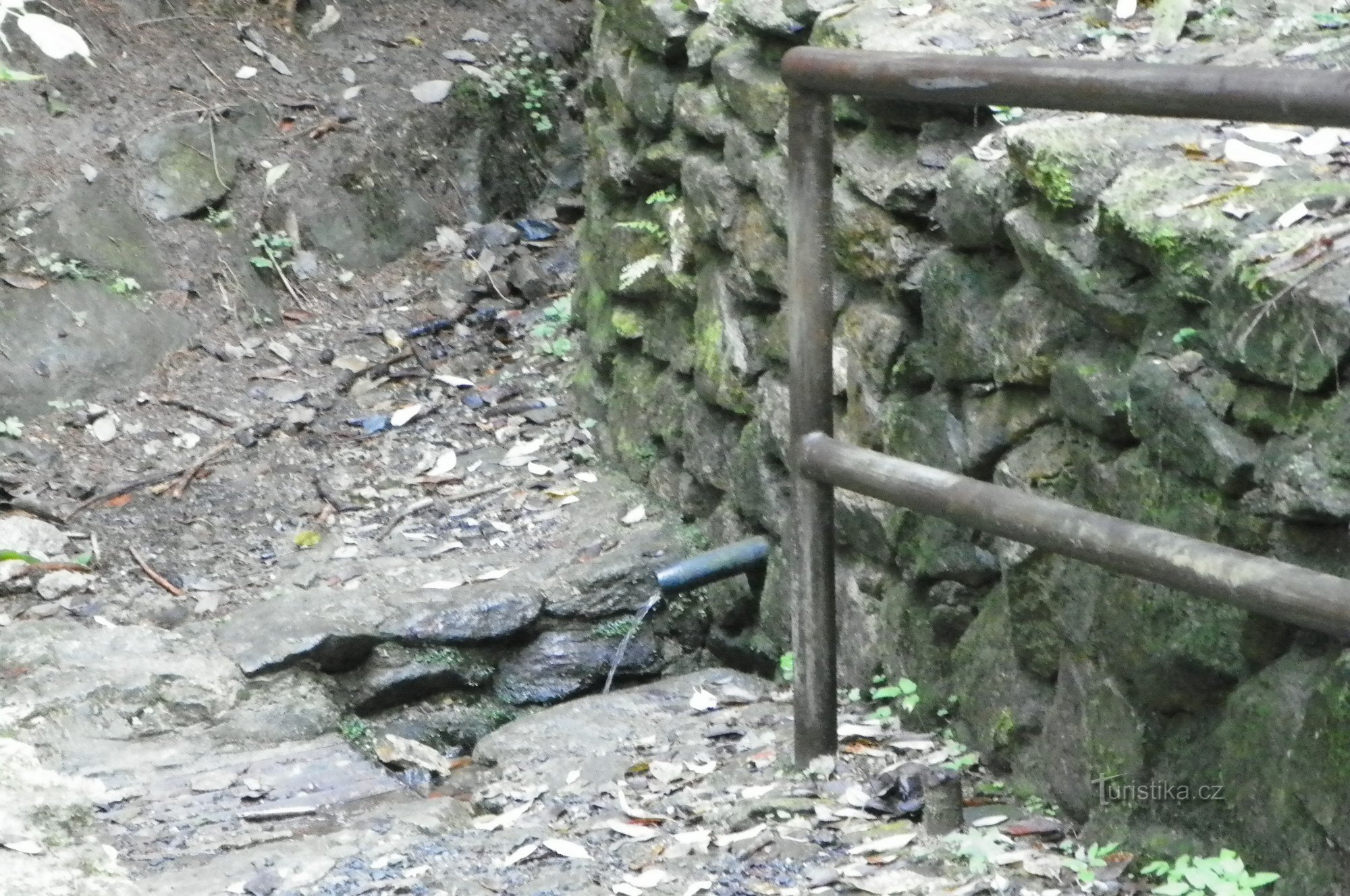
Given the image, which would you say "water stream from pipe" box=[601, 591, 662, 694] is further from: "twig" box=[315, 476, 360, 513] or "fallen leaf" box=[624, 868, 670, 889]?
"fallen leaf" box=[624, 868, 670, 889]

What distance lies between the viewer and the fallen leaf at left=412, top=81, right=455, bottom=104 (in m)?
7.21

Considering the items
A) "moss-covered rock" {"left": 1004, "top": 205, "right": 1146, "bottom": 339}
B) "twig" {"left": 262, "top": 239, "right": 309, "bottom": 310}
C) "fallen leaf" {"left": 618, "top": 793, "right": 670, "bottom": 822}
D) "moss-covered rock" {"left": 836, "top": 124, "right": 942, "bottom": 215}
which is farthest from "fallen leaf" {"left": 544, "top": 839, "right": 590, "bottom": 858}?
"twig" {"left": 262, "top": 239, "right": 309, "bottom": 310}

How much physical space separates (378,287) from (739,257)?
302 centimetres

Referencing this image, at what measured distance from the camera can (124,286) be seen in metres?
A: 6.27

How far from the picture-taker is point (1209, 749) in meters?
2.47

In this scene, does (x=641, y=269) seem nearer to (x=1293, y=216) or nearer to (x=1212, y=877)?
(x=1293, y=216)

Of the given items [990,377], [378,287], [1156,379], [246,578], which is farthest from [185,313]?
[1156,379]

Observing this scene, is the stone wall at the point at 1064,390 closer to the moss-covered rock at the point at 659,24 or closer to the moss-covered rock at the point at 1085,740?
the moss-covered rock at the point at 1085,740

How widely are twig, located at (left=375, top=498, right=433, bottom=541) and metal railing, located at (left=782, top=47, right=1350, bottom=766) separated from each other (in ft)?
7.94

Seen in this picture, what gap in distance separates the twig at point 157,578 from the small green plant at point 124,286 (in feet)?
5.51

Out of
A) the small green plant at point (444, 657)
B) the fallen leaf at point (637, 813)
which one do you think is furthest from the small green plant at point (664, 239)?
the fallen leaf at point (637, 813)

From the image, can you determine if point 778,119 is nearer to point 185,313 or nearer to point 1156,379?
point 1156,379

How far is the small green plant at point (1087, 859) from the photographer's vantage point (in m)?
2.52

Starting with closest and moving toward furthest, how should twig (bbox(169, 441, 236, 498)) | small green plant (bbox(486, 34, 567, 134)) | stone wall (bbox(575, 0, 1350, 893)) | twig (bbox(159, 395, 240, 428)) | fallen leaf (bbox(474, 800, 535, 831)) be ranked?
stone wall (bbox(575, 0, 1350, 893)) → fallen leaf (bbox(474, 800, 535, 831)) → twig (bbox(169, 441, 236, 498)) → twig (bbox(159, 395, 240, 428)) → small green plant (bbox(486, 34, 567, 134))
